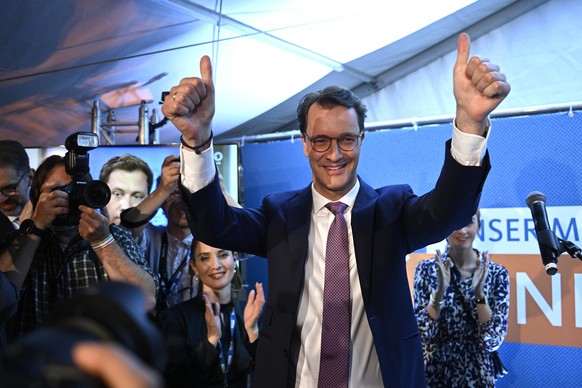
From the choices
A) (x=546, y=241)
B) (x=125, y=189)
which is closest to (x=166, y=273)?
(x=125, y=189)

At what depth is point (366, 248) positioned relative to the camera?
186cm

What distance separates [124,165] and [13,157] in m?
0.81

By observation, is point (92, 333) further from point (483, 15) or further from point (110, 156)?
point (483, 15)

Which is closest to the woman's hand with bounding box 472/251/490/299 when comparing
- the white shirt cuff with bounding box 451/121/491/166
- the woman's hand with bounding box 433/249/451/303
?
the woman's hand with bounding box 433/249/451/303

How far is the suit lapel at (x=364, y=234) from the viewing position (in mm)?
1828

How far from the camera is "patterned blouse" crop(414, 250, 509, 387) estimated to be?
3225 mm

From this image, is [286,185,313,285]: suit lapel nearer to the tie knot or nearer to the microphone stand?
the tie knot

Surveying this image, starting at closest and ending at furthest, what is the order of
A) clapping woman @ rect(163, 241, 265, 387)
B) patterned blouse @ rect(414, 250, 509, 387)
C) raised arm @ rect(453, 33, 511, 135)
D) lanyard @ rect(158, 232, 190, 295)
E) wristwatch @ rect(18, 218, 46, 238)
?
raised arm @ rect(453, 33, 511, 135) → wristwatch @ rect(18, 218, 46, 238) → clapping woman @ rect(163, 241, 265, 387) → patterned blouse @ rect(414, 250, 509, 387) → lanyard @ rect(158, 232, 190, 295)

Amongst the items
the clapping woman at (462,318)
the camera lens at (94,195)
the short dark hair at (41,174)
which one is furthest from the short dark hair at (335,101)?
the clapping woman at (462,318)

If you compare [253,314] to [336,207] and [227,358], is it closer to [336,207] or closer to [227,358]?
[227,358]

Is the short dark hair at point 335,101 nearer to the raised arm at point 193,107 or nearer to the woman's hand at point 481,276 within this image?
the raised arm at point 193,107

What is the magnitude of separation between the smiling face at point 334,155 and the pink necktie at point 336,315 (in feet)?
0.46

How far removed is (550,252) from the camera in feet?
8.47

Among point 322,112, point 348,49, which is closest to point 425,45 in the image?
point 348,49
